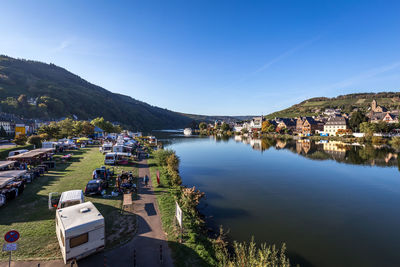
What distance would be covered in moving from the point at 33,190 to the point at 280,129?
123 metres

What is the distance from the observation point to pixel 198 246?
10.1 meters

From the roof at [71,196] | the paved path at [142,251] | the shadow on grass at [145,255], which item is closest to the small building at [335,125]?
the paved path at [142,251]

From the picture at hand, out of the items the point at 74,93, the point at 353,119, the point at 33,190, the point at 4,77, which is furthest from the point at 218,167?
the point at 4,77

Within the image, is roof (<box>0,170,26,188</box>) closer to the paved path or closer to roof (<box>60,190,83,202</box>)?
roof (<box>60,190,83,202</box>)

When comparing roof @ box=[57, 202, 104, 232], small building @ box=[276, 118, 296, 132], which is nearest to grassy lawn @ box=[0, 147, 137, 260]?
roof @ box=[57, 202, 104, 232]

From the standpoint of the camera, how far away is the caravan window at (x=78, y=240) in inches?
309

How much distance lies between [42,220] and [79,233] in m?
6.65

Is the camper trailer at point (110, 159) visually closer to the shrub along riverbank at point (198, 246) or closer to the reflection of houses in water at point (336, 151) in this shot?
the shrub along riverbank at point (198, 246)

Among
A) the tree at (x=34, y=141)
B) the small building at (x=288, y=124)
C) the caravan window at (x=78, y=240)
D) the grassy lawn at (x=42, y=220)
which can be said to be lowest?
the grassy lawn at (x=42, y=220)

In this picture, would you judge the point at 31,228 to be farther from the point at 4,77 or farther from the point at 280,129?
the point at 4,77

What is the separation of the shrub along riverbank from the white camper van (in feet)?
11.9

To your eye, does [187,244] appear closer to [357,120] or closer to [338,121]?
[357,120]

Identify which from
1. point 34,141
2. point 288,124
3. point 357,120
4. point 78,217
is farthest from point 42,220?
point 288,124

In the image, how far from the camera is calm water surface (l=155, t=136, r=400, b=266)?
12.0 meters
